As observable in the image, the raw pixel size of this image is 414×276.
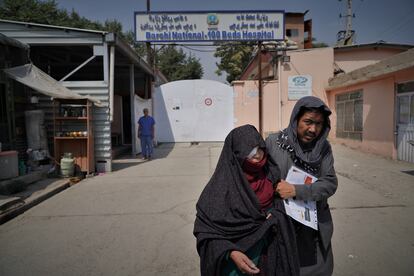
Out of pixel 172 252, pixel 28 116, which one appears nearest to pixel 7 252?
pixel 172 252

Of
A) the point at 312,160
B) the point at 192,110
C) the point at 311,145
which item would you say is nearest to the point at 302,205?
the point at 312,160

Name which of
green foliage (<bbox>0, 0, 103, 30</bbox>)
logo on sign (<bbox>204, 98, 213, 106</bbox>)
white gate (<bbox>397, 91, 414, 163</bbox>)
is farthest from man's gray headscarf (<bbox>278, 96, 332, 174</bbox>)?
green foliage (<bbox>0, 0, 103, 30</bbox>)

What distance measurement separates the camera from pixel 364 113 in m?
11.4

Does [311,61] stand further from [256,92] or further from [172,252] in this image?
[172,252]

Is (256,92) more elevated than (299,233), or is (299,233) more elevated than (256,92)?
(256,92)

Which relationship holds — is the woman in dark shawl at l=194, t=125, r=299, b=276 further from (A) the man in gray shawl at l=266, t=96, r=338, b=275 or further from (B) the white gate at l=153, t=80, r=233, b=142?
(B) the white gate at l=153, t=80, r=233, b=142

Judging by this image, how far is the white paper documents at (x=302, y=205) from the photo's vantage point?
5.71 feet

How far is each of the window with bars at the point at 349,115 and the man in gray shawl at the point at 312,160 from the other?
36.6ft

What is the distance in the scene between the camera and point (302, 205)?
178 cm

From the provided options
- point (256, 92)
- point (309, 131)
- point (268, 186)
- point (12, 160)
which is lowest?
point (12, 160)

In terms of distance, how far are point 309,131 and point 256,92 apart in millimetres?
13622

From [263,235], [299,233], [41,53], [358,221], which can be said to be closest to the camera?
[263,235]

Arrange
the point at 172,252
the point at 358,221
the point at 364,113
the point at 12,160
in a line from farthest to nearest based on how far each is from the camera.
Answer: the point at 364,113 < the point at 12,160 < the point at 358,221 < the point at 172,252

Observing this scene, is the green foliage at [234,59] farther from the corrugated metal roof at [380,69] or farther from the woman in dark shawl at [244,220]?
the woman in dark shawl at [244,220]
